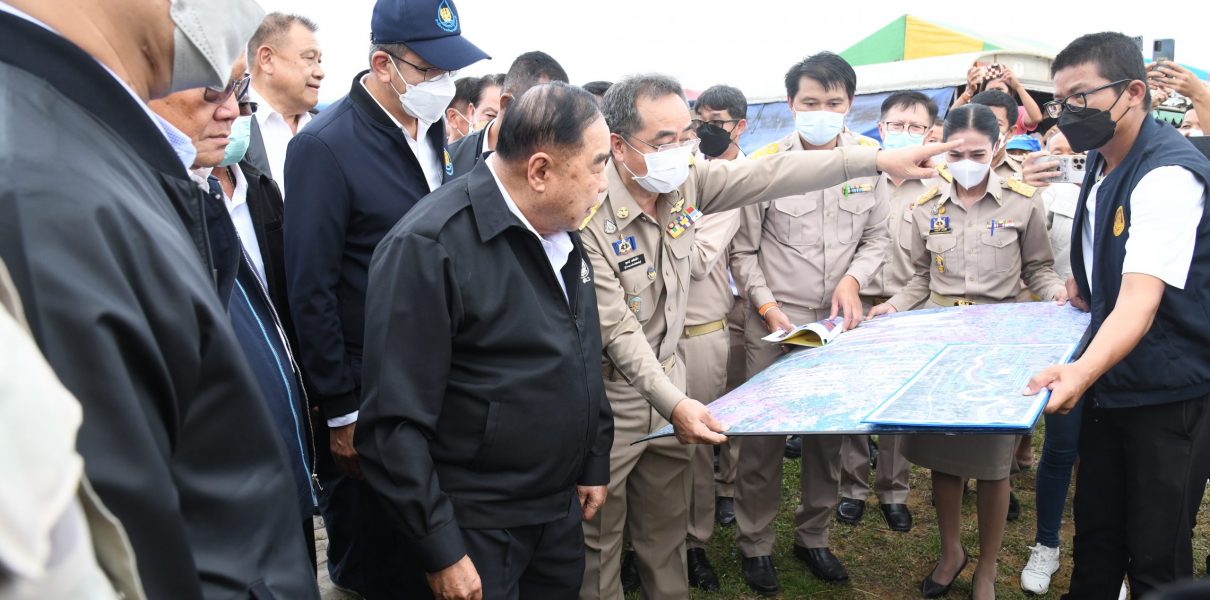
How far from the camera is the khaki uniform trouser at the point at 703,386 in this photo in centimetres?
417

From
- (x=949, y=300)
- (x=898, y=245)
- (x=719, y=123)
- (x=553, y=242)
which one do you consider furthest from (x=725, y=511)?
(x=553, y=242)

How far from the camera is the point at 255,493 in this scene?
4.12 feet

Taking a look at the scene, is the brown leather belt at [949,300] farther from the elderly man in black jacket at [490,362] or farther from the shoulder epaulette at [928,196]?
the elderly man in black jacket at [490,362]

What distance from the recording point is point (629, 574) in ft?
14.6

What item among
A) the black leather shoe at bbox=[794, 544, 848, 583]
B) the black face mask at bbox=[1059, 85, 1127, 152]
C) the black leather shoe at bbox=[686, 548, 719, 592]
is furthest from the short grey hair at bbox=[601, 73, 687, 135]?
the black leather shoe at bbox=[794, 544, 848, 583]

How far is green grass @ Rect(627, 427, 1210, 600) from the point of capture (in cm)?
427

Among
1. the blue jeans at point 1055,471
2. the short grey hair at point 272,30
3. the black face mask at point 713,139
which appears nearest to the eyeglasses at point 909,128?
the black face mask at point 713,139

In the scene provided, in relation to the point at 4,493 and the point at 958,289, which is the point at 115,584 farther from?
the point at 958,289

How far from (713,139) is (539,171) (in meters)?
3.19

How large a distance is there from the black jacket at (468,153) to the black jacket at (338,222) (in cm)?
106

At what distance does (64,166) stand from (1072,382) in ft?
8.96

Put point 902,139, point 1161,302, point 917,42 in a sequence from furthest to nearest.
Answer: point 917,42 < point 902,139 < point 1161,302

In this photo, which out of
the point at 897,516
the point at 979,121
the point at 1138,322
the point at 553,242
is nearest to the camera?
the point at 553,242

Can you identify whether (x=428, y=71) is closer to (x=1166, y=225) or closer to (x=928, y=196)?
(x=1166, y=225)
